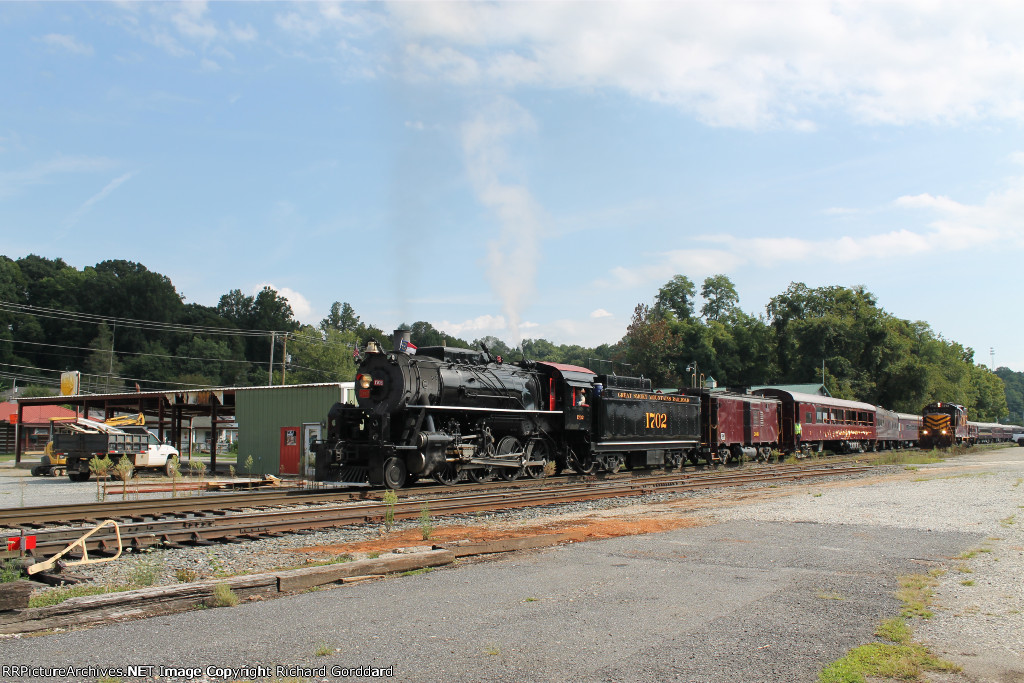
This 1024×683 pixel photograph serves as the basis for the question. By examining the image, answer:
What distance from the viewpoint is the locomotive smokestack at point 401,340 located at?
18.5 meters

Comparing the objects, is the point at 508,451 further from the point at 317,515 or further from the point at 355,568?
the point at 355,568

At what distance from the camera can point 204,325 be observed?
109875 millimetres

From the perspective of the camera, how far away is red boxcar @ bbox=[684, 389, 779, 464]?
2881cm

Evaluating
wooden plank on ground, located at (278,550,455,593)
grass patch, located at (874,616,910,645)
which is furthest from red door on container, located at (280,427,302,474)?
grass patch, located at (874,616,910,645)

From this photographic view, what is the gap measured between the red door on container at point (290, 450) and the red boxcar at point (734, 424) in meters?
15.7

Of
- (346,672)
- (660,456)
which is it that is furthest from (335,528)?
(660,456)

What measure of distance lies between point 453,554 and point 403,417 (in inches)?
351

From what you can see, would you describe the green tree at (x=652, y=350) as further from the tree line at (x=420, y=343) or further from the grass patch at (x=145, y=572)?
the grass patch at (x=145, y=572)

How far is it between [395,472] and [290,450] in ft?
35.8

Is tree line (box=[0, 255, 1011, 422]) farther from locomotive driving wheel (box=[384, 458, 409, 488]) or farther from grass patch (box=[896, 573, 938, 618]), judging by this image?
grass patch (box=[896, 573, 938, 618])

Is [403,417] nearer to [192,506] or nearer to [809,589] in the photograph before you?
[192,506]

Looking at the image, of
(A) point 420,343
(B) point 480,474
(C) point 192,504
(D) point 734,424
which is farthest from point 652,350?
(C) point 192,504

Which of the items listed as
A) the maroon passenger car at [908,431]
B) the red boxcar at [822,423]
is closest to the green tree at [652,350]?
the maroon passenger car at [908,431]

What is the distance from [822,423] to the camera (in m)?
37.3
